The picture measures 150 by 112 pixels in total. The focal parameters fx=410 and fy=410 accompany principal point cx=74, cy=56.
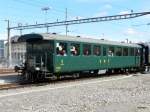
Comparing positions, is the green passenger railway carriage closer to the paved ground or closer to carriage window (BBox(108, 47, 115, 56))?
carriage window (BBox(108, 47, 115, 56))

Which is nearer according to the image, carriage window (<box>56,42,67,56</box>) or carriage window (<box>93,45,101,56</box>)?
carriage window (<box>56,42,67,56</box>)

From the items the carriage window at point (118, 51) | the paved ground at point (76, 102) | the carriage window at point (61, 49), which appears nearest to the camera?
the paved ground at point (76, 102)

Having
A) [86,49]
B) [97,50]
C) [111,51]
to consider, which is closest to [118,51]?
[111,51]

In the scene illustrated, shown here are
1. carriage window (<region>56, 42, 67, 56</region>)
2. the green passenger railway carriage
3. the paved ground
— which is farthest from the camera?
carriage window (<region>56, 42, 67, 56</region>)

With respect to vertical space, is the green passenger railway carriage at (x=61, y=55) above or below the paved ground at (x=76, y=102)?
above

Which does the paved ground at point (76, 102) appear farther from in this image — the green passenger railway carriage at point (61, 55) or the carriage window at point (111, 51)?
the carriage window at point (111, 51)

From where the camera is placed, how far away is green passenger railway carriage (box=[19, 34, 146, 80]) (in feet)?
80.0

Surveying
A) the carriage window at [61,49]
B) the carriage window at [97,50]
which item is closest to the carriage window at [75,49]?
the carriage window at [61,49]

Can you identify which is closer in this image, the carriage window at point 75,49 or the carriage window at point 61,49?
the carriage window at point 61,49

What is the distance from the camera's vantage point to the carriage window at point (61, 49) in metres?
24.7

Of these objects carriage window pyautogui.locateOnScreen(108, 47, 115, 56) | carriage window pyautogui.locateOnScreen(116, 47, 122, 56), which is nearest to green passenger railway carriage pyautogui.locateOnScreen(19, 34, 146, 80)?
carriage window pyautogui.locateOnScreen(108, 47, 115, 56)

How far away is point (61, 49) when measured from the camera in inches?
983

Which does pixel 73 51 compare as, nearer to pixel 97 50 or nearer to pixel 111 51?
pixel 97 50

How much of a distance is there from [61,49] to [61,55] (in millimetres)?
367
